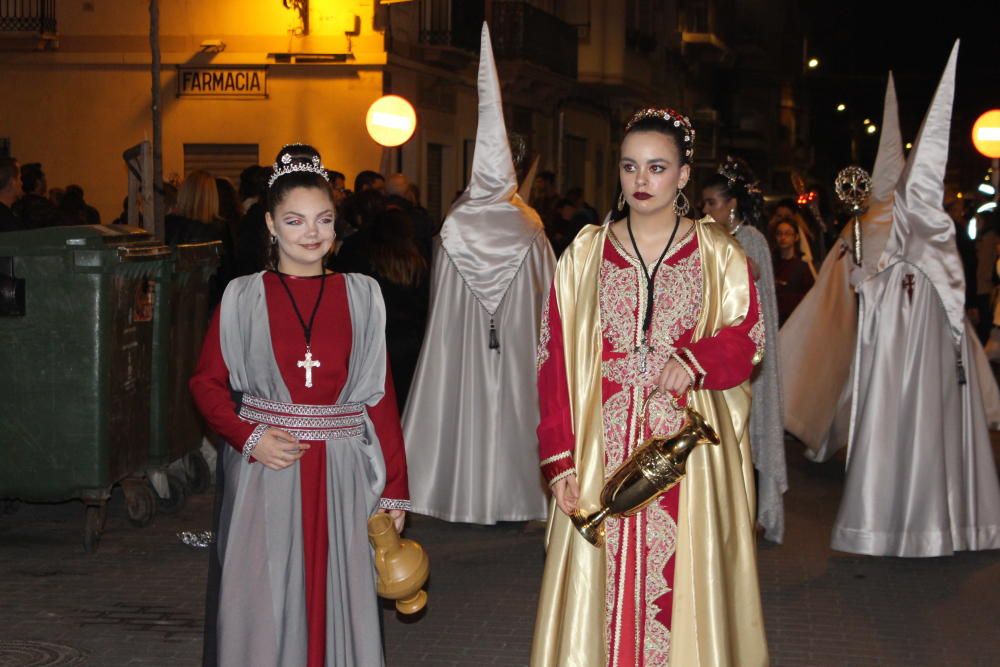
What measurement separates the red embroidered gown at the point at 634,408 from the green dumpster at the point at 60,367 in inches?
160

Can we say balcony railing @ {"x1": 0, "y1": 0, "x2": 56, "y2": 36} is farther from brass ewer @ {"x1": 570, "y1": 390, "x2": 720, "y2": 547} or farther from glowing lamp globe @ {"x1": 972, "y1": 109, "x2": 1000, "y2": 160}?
A: brass ewer @ {"x1": 570, "y1": 390, "x2": 720, "y2": 547}

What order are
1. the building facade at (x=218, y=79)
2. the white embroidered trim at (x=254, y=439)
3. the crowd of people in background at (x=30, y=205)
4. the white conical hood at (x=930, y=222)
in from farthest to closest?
the building facade at (x=218, y=79) → the crowd of people in background at (x=30, y=205) → the white conical hood at (x=930, y=222) → the white embroidered trim at (x=254, y=439)

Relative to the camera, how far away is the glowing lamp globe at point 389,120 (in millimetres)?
16328

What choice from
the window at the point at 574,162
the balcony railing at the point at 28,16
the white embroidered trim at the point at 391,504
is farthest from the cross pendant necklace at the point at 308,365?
the window at the point at 574,162

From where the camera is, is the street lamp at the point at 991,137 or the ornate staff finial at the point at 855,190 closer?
the ornate staff finial at the point at 855,190

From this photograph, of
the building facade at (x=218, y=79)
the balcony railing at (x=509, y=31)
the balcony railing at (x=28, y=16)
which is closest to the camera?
the building facade at (x=218, y=79)

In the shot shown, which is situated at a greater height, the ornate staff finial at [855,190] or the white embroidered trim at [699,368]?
the ornate staff finial at [855,190]

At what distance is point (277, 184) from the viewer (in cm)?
461

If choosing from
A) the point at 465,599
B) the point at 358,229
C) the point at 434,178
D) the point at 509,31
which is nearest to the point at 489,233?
the point at 358,229

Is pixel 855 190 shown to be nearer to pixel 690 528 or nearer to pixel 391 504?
pixel 690 528

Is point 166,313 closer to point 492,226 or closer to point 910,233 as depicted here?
point 492,226

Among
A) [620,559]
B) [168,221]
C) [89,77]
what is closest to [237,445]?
[620,559]

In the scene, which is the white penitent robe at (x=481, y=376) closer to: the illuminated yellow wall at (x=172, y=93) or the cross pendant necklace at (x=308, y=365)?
the cross pendant necklace at (x=308, y=365)

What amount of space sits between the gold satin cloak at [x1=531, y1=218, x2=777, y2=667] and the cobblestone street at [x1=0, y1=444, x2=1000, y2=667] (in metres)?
1.63
